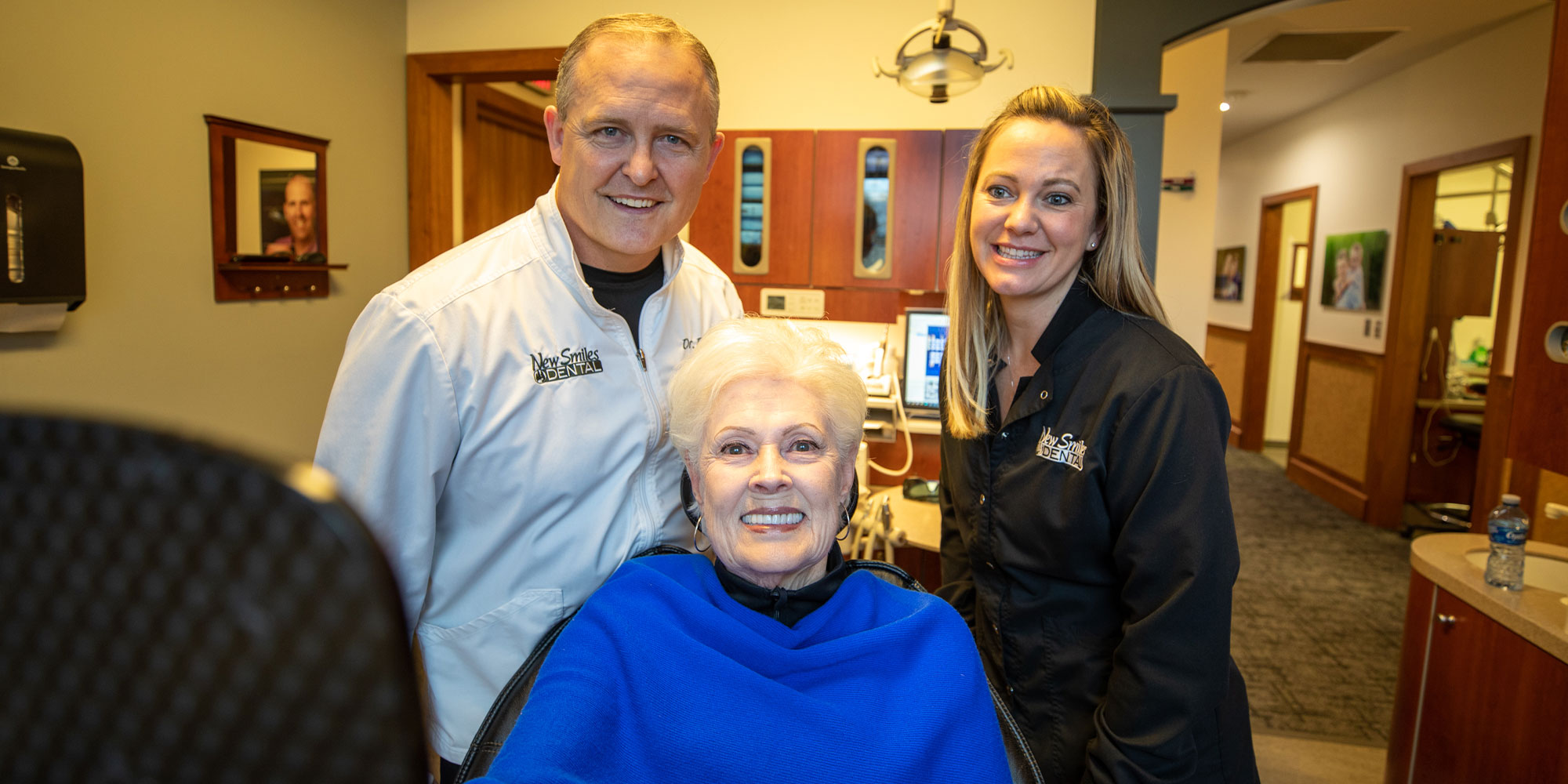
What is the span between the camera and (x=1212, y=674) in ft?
4.19

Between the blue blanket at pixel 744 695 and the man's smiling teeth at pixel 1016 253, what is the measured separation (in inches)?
26.0

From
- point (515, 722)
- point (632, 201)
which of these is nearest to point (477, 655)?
point (515, 722)

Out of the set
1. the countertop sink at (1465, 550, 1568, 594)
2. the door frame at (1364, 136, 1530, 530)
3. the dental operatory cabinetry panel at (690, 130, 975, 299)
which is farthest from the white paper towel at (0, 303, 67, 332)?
the door frame at (1364, 136, 1530, 530)

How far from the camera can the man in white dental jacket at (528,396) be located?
1175 millimetres

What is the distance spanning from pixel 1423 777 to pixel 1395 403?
4229mm

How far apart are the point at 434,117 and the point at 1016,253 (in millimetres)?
3245

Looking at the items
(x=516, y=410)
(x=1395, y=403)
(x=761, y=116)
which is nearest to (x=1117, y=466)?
(x=516, y=410)

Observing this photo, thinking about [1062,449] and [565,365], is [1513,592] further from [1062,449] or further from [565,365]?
[565,365]

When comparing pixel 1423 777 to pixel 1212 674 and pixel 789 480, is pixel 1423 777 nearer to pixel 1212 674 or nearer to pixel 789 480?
pixel 1212 674

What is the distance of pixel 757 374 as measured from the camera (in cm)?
133

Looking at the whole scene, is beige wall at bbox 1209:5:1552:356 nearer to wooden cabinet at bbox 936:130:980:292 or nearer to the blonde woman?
wooden cabinet at bbox 936:130:980:292

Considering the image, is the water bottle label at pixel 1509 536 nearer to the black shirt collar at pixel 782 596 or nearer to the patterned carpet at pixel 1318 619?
the patterned carpet at pixel 1318 619

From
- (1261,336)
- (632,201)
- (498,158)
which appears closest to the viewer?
(632,201)

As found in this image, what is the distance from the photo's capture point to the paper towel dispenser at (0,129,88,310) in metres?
2.10
